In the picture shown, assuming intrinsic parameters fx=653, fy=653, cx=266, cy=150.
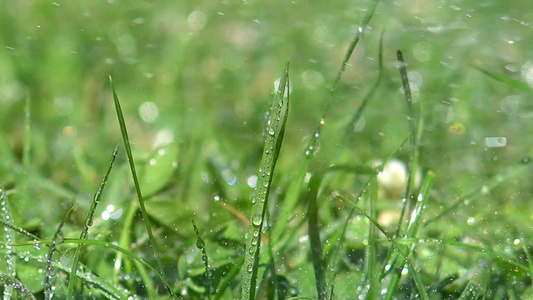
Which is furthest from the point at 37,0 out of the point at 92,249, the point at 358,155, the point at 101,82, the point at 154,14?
the point at 92,249

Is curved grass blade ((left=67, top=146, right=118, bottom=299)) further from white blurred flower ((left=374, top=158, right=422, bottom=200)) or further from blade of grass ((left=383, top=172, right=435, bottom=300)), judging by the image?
white blurred flower ((left=374, top=158, right=422, bottom=200))

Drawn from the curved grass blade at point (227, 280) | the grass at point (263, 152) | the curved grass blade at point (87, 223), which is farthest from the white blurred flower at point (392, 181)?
the curved grass blade at point (87, 223)

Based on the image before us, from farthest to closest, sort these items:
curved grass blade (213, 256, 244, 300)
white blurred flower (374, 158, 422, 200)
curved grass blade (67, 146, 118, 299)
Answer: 1. white blurred flower (374, 158, 422, 200)
2. curved grass blade (213, 256, 244, 300)
3. curved grass blade (67, 146, 118, 299)

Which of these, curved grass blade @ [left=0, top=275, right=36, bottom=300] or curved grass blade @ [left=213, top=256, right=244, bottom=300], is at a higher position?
curved grass blade @ [left=0, top=275, right=36, bottom=300]

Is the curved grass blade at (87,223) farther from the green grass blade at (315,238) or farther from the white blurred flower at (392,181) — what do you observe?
the white blurred flower at (392,181)

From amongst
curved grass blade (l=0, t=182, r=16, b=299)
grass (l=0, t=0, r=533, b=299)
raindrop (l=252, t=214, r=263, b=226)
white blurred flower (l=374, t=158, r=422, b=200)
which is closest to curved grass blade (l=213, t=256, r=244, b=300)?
grass (l=0, t=0, r=533, b=299)

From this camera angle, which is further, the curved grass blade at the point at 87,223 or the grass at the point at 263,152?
the grass at the point at 263,152

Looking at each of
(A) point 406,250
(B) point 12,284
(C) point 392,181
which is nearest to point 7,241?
(B) point 12,284
